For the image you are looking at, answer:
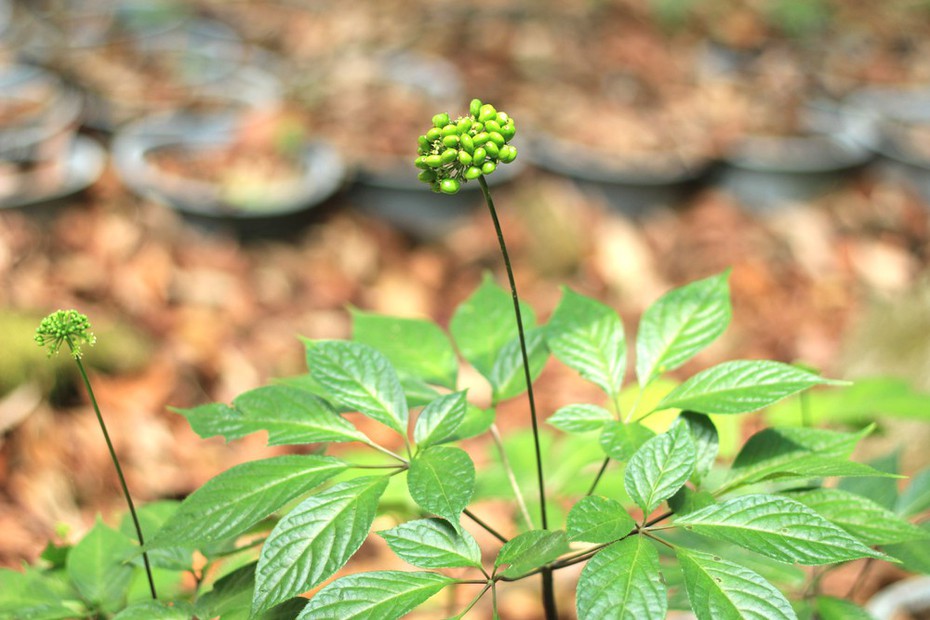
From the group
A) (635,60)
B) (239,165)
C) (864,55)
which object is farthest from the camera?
(864,55)

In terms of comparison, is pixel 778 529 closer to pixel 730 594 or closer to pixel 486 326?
pixel 730 594

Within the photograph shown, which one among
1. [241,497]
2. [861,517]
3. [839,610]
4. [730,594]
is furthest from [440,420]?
[839,610]

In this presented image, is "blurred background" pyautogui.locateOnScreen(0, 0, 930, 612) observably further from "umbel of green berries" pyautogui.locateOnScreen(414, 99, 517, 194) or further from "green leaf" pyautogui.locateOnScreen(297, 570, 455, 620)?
"umbel of green berries" pyautogui.locateOnScreen(414, 99, 517, 194)

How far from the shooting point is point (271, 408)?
799 mm

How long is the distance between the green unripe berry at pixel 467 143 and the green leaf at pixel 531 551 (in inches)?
12.6

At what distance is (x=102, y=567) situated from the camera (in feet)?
2.96

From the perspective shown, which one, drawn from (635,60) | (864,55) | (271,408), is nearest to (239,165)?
(635,60)

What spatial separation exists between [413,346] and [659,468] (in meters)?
0.36

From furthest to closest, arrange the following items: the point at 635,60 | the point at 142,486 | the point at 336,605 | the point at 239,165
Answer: the point at 635,60 → the point at 239,165 → the point at 142,486 → the point at 336,605

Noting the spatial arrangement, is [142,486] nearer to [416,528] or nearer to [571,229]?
[416,528]

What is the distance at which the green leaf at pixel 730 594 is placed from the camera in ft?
2.12

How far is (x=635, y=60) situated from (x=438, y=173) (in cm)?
479

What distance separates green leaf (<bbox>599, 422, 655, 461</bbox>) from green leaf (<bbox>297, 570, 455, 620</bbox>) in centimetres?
19

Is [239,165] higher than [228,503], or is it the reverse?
A: [239,165]
